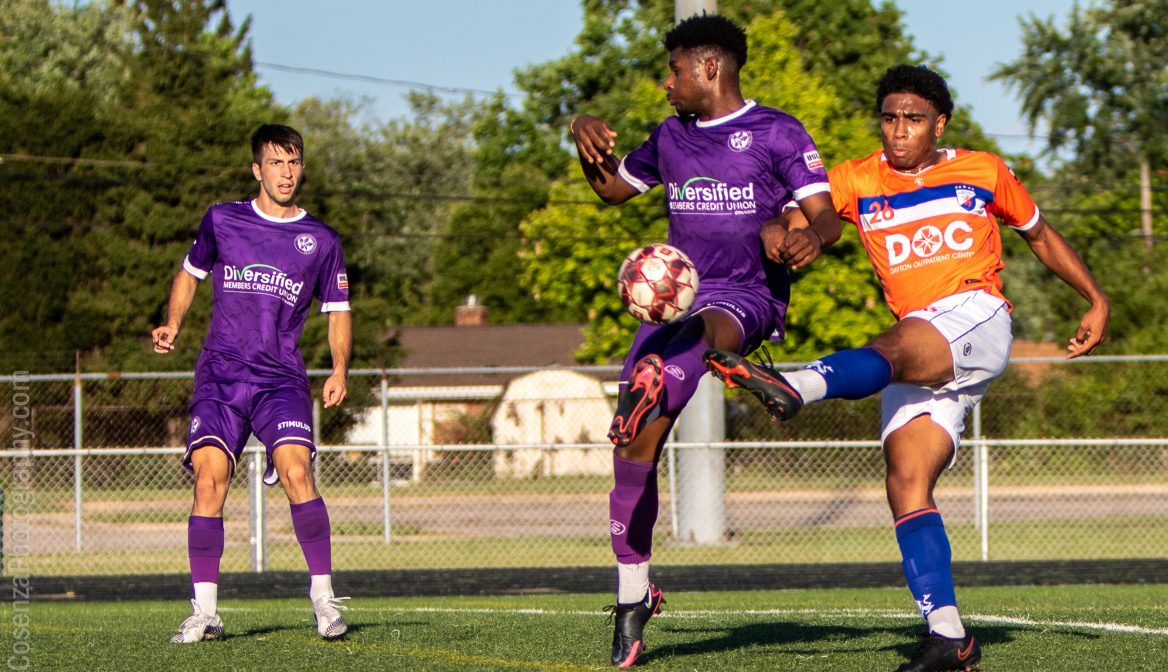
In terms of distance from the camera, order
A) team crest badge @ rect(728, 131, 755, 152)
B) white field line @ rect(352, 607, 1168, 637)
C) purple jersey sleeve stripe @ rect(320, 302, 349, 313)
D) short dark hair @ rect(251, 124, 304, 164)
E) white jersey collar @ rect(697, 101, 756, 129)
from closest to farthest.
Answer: team crest badge @ rect(728, 131, 755, 152) < white jersey collar @ rect(697, 101, 756, 129) < white field line @ rect(352, 607, 1168, 637) < short dark hair @ rect(251, 124, 304, 164) < purple jersey sleeve stripe @ rect(320, 302, 349, 313)

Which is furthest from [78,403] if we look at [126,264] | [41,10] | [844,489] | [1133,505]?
[41,10]

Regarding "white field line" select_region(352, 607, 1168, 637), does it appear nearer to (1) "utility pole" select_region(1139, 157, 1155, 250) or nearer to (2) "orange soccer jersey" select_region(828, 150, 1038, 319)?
(2) "orange soccer jersey" select_region(828, 150, 1038, 319)

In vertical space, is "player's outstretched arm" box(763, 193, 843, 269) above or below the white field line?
above

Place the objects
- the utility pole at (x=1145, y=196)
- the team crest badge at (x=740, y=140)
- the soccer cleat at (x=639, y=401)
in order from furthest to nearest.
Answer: the utility pole at (x=1145, y=196) → the team crest badge at (x=740, y=140) → the soccer cleat at (x=639, y=401)

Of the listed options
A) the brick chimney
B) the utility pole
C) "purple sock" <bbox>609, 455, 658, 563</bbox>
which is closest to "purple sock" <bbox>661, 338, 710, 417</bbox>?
"purple sock" <bbox>609, 455, 658, 563</bbox>

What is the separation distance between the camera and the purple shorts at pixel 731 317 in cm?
568

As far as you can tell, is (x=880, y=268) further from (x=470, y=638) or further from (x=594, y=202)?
(x=594, y=202)

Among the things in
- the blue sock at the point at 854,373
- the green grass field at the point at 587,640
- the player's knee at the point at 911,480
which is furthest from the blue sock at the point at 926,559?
the blue sock at the point at 854,373

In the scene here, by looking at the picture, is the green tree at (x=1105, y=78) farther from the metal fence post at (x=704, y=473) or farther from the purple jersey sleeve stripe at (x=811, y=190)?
the purple jersey sleeve stripe at (x=811, y=190)

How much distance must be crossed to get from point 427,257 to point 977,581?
2066 inches

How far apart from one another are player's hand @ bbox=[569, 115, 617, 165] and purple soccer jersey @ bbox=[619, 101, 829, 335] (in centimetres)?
29

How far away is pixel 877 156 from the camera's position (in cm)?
588

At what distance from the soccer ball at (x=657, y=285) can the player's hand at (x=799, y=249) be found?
0.37m

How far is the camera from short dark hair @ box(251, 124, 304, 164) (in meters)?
7.04
